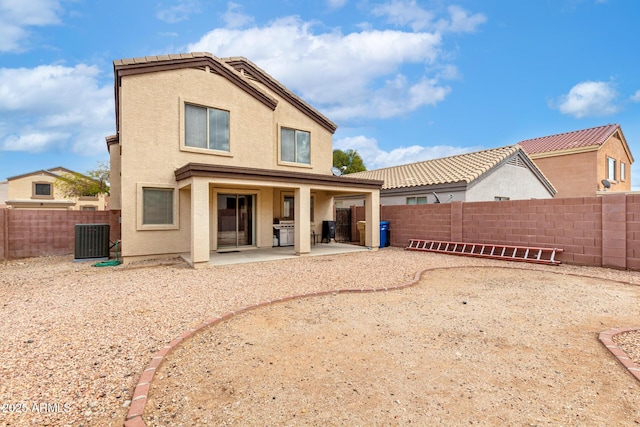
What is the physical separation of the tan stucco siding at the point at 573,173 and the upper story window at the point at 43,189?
1949 inches

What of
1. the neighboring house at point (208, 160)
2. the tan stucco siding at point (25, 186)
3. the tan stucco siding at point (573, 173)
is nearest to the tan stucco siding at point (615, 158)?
the tan stucco siding at point (573, 173)

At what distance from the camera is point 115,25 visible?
480 inches

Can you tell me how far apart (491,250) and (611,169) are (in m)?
18.4

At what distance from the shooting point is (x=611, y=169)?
73.3ft

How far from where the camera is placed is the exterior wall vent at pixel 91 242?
1089 cm

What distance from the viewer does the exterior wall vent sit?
10.9 meters

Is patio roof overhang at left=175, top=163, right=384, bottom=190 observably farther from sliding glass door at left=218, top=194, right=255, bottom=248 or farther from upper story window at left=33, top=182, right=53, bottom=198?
upper story window at left=33, top=182, right=53, bottom=198

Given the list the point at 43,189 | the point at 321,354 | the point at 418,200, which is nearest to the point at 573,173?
the point at 418,200

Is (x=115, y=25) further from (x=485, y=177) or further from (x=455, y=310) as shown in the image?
(x=485, y=177)

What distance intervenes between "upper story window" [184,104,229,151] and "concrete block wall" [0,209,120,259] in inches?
213

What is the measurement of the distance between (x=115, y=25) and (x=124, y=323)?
12.8m

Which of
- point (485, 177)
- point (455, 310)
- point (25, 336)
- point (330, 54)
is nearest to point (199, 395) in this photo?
point (25, 336)

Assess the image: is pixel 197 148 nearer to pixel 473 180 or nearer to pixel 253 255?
pixel 253 255

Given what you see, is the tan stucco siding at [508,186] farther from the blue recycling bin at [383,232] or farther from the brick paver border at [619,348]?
the brick paver border at [619,348]
